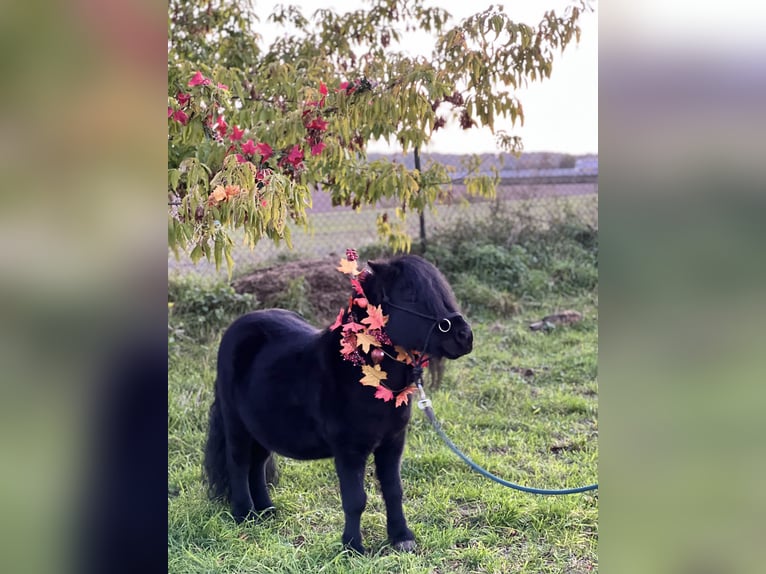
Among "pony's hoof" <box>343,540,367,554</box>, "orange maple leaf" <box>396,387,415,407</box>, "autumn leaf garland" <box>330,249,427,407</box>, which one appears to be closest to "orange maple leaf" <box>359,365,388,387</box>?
"autumn leaf garland" <box>330,249,427,407</box>

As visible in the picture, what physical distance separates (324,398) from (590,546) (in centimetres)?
150

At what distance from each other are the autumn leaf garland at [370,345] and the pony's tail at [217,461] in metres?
1.09

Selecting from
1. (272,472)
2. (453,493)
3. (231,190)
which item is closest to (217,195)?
(231,190)

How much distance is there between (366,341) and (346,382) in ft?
0.80

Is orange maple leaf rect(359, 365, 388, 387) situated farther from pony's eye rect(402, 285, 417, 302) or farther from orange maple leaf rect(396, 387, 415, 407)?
pony's eye rect(402, 285, 417, 302)

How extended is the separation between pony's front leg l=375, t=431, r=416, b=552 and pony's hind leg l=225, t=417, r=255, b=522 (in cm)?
79

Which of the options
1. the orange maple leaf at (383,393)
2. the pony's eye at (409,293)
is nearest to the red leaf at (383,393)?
the orange maple leaf at (383,393)

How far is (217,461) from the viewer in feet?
11.6

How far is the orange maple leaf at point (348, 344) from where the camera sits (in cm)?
281

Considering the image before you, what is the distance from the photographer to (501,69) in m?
3.31
